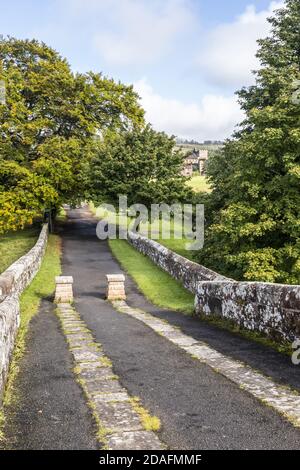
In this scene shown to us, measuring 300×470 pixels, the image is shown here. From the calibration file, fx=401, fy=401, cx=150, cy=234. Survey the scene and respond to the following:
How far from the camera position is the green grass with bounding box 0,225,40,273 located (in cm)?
2704

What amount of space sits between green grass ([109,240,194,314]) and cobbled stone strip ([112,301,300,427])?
428 cm

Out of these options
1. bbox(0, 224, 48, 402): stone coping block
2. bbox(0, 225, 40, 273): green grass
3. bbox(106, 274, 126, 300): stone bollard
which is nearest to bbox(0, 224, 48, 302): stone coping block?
bbox(0, 224, 48, 402): stone coping block

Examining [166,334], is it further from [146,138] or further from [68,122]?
[68,122]

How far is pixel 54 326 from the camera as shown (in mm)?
10234

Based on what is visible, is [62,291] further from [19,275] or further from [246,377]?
[246,377]

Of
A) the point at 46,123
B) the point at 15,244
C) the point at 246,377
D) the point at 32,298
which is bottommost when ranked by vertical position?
the point at 32,298

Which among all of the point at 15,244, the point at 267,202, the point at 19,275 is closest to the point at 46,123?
the point at 15,244

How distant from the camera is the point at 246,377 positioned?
5.45 m

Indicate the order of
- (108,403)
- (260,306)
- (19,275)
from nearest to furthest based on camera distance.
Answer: (108,403)
(260,306)
(19,275)

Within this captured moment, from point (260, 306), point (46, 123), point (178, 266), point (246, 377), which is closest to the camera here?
point (246, 377)

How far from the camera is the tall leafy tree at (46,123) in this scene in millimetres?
32031

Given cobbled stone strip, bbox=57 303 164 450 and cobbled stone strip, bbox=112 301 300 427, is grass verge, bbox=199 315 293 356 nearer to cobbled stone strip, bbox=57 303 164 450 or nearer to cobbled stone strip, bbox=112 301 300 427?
cobbled stone strip, bbox=112 301 300 427

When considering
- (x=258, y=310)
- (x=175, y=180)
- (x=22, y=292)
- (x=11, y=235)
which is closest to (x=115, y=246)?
(x=175, y=180)

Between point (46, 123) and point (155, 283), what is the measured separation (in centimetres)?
2125
